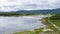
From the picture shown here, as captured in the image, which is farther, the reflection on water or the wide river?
the reflection on water

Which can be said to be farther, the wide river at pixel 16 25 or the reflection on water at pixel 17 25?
the reflection on water at pixel 17 25

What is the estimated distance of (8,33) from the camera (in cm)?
2716

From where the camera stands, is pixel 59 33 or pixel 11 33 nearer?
pixel 59 33

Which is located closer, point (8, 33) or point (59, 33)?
point (59, 33)

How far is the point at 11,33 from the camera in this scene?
27484mm

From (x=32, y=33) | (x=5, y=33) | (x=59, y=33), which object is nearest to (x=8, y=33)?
(x=5, y=33)

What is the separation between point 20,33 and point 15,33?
67 centimetres

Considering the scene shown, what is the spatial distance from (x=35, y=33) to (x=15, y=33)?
9.13 ft

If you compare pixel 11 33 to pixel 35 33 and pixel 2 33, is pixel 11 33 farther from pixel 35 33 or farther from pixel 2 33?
pixel 35 33

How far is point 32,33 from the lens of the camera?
86.2 feet

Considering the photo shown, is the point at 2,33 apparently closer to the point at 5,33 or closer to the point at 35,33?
the point at 5,33

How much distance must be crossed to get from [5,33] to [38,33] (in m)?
4.40

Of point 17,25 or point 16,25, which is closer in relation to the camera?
point 17,25

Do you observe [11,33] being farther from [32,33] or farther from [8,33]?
[32,33]
